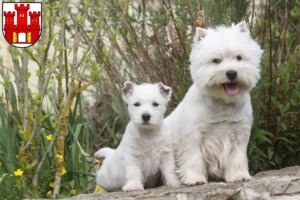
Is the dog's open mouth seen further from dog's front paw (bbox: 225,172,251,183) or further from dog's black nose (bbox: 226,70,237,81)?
dog's front paw (bbox: 225,172,251,183)

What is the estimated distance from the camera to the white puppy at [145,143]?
540cm

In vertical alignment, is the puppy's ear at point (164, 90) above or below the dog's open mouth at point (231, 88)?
below

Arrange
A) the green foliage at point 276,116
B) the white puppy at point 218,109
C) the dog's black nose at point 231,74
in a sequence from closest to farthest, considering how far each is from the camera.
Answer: the dog's black nose at point 231,74, the white puppy at point 218,109, the green foliage at point 276,116

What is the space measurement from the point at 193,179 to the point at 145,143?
45 cm

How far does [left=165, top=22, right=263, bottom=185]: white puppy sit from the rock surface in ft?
0.47

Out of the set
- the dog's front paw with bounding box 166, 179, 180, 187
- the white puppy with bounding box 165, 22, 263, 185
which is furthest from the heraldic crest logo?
the dog's front paw with bounding box 166, 179, 180, 187

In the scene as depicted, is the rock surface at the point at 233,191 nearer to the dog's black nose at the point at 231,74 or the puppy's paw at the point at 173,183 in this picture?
the puppy's paw at the point at 173,183

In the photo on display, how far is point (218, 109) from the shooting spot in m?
5.41

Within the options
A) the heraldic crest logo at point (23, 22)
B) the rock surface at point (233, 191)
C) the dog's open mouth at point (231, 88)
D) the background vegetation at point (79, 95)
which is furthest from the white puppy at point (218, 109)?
the heraldic crest logo at point (23, 22)

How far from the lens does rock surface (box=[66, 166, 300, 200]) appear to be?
5.16 m

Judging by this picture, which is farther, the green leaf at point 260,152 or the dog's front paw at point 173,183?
the green leaf at point 260,152

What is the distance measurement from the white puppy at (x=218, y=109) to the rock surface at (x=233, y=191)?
0.14 metres

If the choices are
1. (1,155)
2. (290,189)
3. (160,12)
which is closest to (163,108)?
(290,189)

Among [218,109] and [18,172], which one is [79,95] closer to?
[18,172]
